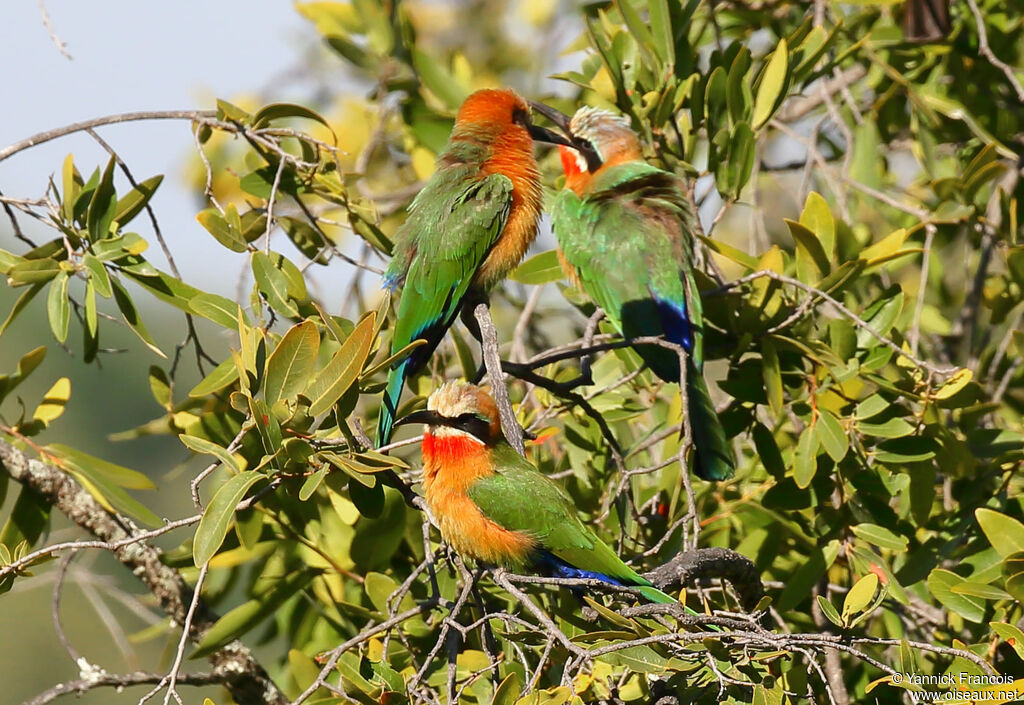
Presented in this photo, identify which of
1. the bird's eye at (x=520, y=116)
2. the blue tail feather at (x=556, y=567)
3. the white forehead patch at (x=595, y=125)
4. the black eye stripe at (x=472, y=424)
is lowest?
the blue tail feather at (x=556, y=567)

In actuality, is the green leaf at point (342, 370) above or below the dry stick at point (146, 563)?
above

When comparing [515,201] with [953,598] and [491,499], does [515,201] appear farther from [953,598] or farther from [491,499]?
[953,598]

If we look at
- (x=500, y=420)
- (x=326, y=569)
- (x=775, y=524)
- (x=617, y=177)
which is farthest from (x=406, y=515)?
(x=617, y=177)

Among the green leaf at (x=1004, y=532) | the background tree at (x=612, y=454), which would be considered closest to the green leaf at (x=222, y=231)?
the background tree at (x=612, y=454)

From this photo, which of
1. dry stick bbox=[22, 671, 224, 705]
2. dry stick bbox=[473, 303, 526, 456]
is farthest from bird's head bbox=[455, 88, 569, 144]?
dry stick bbox=[22, 671, 224, 705]

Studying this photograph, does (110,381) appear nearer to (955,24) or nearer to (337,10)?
(337,10)

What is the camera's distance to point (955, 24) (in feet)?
12.6

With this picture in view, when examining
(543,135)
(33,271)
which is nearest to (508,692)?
(33,271)

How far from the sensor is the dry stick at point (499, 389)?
7.80ft

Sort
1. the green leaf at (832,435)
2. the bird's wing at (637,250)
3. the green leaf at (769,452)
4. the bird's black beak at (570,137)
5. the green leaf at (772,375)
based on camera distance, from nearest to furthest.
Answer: the green leaf at (832,435)
the green leaf at (772,375)
the green leaf at (769,452)
the bird's wing at (637,250)
the bird's black beak at (570,137)

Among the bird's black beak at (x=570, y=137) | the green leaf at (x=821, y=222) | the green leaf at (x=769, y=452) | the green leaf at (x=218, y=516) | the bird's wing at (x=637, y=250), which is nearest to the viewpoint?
the green leaf at (x=218, y=516)

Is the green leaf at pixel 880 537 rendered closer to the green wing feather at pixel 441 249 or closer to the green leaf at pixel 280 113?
the green wing feather at pixel 441 249

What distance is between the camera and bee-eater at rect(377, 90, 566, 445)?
2.94 metres

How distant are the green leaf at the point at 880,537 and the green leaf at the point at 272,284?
1.59m
